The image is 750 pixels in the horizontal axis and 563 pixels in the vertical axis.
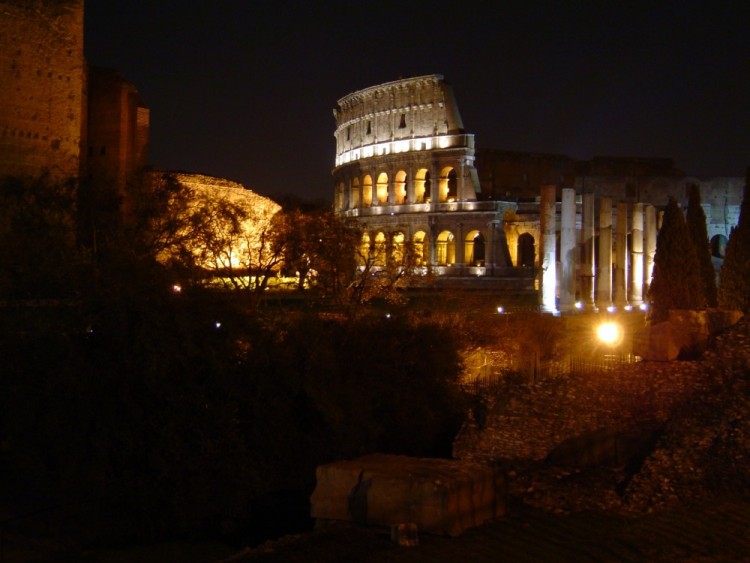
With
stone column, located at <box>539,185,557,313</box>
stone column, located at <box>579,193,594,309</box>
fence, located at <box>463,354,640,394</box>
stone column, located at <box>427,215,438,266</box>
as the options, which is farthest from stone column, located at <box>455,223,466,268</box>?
fence, located at <box>463,354,640,394</box>

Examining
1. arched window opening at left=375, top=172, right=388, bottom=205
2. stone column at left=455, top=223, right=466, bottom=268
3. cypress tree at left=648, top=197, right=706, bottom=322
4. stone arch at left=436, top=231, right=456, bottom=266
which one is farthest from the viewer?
arched window opening at left=375, top=172, right=388, bottom=205

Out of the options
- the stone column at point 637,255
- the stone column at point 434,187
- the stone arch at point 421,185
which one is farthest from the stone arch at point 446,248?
the stone column at point 637,255

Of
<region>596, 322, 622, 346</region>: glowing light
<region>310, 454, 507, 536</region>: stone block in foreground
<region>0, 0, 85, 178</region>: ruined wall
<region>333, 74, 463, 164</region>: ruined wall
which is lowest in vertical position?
<region>310, 454, 507, 536</region>: stone block in foreground

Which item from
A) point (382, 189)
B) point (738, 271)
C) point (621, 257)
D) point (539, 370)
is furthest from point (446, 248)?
point (539, 370)

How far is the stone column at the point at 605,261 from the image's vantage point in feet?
102

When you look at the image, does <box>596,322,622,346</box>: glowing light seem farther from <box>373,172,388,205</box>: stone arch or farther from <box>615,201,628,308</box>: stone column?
<box>373,172,388,205</box>: stone arch

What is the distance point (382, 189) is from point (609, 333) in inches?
1368

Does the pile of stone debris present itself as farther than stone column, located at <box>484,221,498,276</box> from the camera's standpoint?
No

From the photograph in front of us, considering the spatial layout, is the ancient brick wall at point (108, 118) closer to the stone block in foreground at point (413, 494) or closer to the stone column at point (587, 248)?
the stone column at point (587, 248)

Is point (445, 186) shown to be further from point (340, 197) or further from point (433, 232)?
point (340, 197)

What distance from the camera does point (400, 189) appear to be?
2164 inches

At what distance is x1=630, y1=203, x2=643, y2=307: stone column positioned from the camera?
114 feet

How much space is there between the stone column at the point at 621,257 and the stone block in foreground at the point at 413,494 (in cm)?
2478

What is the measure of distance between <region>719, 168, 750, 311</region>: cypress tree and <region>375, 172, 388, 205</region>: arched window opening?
33.3 metres
